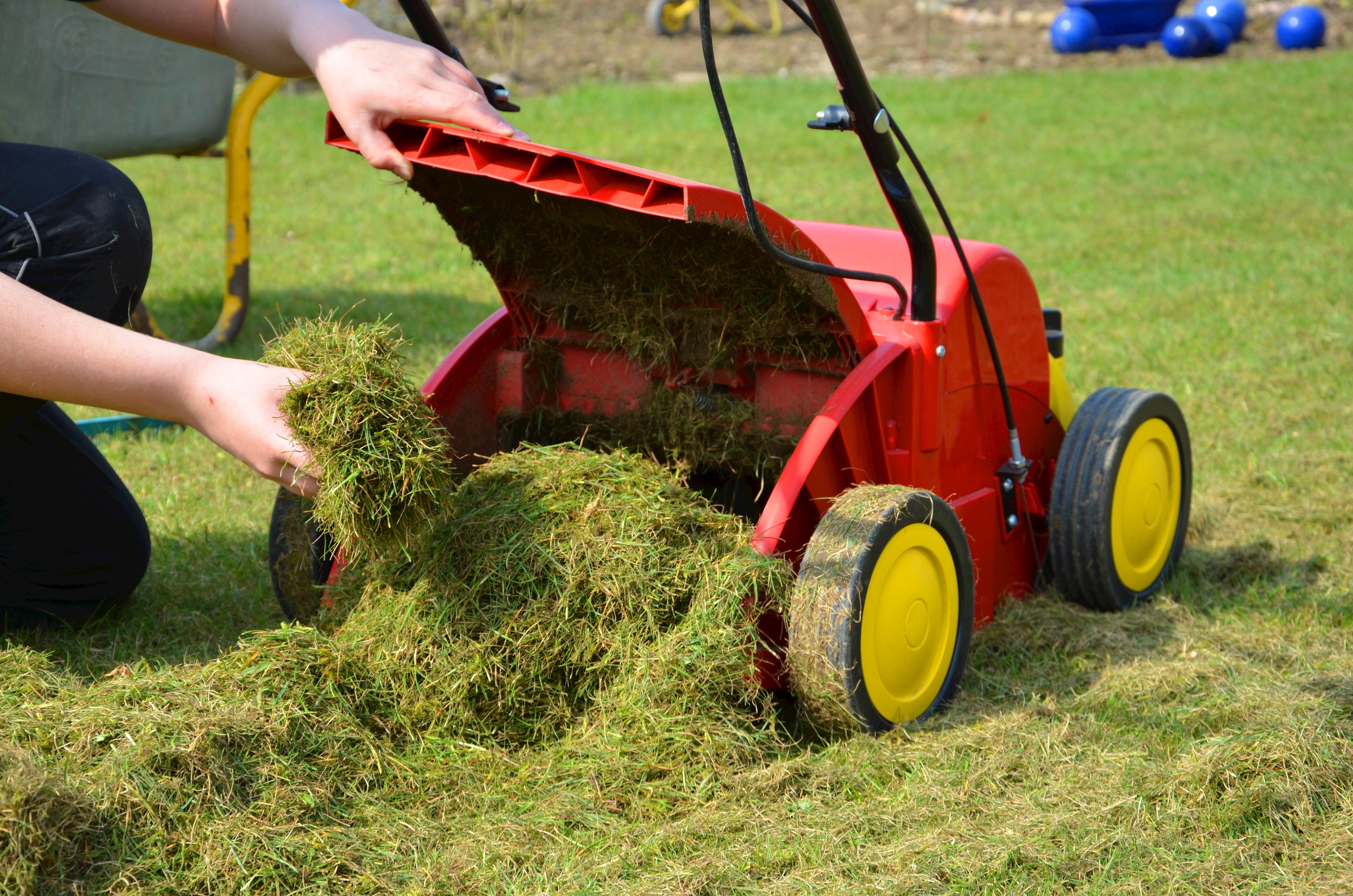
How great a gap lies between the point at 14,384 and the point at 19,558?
108 centimetres

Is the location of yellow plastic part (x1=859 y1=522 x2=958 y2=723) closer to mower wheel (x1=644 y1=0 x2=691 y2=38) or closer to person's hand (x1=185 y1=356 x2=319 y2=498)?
person's hand (x1=185 y1=356 x2=319 y2=498)

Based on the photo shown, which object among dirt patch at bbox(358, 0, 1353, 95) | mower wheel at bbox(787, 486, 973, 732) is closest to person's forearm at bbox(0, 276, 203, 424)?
mower wheel at bbox(787, 486, 973, 732)

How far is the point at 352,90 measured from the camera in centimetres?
211

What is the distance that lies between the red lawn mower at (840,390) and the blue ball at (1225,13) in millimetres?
11173

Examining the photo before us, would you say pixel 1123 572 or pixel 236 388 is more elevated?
pixel 236 388

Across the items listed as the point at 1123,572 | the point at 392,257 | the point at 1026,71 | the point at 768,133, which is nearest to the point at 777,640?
the point at 1123,572

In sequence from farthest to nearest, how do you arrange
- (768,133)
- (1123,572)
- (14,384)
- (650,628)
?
(768,133) → (1123,572) → (650,628) → (14,384)

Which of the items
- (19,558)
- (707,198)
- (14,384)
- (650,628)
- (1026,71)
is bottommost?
(19,558)

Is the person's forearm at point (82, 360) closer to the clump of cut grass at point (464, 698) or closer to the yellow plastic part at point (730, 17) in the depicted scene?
the clump of cut grass at point (464, 698)

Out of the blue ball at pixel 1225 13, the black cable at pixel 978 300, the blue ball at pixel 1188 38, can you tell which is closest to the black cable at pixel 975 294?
the black cable at pixel 978 300

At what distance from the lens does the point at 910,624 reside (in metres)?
2.40

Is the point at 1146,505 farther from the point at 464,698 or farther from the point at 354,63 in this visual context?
the point at 354,63

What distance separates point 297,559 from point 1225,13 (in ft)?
41.6

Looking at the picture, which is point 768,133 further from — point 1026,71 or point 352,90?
point 352,90
